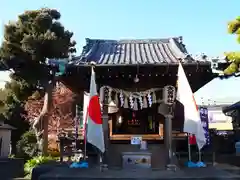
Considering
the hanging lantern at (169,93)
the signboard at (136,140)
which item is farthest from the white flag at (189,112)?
the signboard at (136,140)

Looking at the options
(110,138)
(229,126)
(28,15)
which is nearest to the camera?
(110,138)

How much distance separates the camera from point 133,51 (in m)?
12.0

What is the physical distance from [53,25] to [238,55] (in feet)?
56.8

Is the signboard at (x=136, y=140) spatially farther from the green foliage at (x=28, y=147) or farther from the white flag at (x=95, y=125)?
the green foliage at (x=28, y=147)

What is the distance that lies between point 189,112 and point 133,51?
407 cm

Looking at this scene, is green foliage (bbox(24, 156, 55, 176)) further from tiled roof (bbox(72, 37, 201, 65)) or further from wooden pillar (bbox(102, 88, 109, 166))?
wooden pillar (bbox(102, 88, 109, 166))

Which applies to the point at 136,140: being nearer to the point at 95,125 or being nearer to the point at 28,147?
the point at 95,125

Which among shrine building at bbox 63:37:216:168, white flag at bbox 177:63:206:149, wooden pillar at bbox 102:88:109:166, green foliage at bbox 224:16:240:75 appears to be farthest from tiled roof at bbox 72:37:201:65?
green foliage at bbox 224:16:240:75

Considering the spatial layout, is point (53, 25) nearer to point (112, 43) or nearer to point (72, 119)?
point (72, 119)

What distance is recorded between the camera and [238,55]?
49.4 ft

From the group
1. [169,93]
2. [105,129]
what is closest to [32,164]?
[105,129]

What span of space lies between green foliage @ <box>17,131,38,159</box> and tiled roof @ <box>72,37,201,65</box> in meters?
13.5

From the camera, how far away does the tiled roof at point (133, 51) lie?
33.4 feet

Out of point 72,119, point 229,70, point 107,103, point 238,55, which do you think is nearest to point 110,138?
point 107,103
